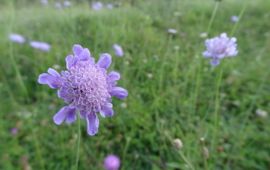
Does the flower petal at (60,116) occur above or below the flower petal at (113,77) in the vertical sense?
below

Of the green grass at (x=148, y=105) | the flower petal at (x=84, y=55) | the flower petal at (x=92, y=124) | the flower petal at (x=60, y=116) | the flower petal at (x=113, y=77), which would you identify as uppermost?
the flower petal at (x=84, y=55)

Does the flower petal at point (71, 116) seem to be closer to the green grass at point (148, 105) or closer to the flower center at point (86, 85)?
the flower center at point (86, 85)

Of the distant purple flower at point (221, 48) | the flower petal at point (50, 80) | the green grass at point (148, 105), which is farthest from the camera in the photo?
the green grass at point (148, 105)

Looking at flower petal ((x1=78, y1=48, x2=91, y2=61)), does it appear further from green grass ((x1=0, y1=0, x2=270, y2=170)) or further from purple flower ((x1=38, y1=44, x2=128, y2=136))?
green grass ((x1=0, y1=0, x2=270, y2=170))

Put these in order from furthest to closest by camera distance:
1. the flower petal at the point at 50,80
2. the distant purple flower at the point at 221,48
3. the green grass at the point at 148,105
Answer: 1. the green grass at the point at 148,105
2. the distant purple flower at the point at 221,48
3. the flower petal at the point at 50,80

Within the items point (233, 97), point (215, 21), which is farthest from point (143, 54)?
point (215, 21)

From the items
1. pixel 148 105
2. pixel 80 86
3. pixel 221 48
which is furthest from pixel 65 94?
pixel 148 105

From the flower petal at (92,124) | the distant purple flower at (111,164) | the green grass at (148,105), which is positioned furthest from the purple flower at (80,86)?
the distant purple flower at (111,164)
